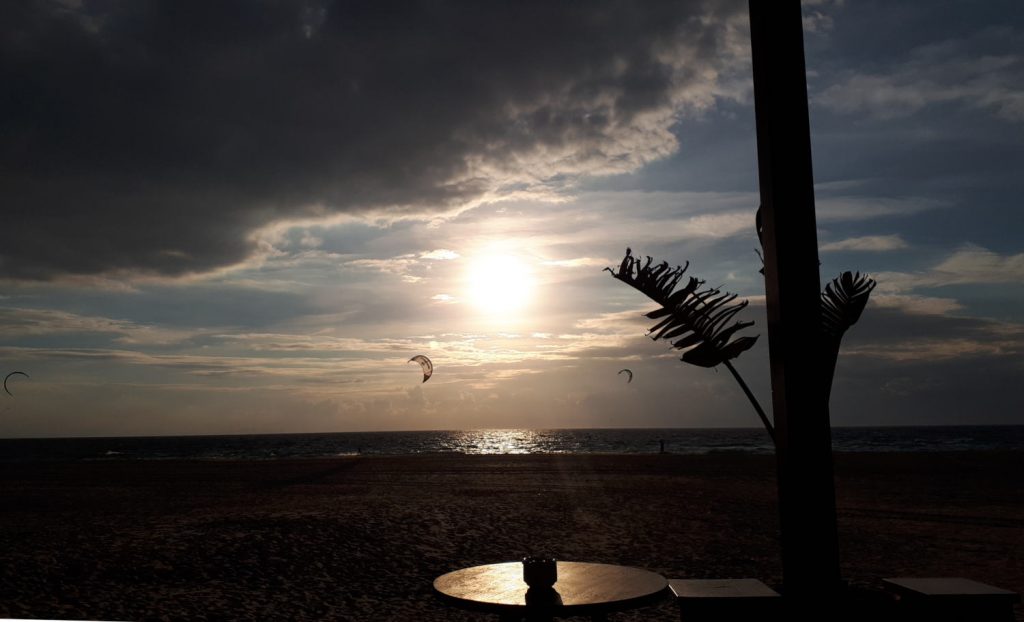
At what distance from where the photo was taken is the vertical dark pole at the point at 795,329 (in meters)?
2.49

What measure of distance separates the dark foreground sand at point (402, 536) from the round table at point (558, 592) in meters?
3.03

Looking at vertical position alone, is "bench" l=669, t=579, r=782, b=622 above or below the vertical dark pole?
below

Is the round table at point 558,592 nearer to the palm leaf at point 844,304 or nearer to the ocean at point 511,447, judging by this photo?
the palm leaf at point 844,304

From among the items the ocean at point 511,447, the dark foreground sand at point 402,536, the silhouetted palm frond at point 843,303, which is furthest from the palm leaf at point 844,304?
the ocean at point 511,447

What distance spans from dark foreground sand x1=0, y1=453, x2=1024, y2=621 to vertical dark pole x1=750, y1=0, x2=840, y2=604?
391cm

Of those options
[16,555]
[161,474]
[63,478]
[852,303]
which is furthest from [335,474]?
[852,303]

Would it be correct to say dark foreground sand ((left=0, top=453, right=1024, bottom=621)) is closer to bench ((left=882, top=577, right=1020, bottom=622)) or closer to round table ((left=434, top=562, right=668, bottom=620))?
round table ((left=434, top=562, right=668, bottom=620))

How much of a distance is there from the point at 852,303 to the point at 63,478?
25.8m

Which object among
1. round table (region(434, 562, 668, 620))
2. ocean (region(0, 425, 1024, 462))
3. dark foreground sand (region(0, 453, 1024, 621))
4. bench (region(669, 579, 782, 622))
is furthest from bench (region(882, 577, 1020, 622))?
ocean (region(0, 425, 1024, 462))

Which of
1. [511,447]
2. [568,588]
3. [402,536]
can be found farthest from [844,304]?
[511,447]

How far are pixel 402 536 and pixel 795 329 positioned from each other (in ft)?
28.7

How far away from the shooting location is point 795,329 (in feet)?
8.20

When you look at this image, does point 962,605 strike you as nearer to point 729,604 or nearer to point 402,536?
point 729,604

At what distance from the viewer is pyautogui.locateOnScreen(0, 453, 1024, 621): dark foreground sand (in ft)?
22.8
